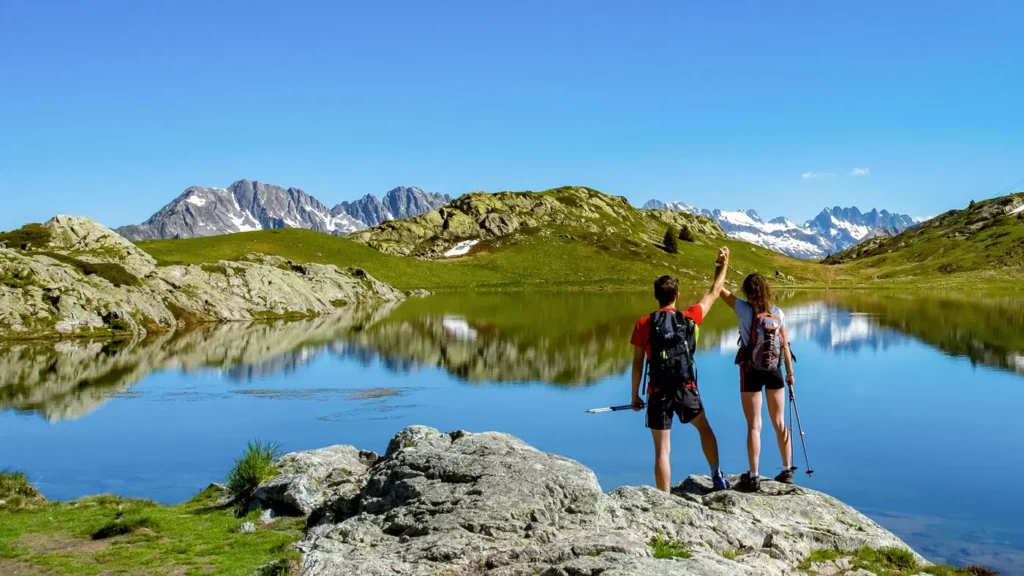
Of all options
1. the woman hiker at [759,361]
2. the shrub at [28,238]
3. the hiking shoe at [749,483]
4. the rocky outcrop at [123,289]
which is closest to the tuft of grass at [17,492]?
the hiking shoe at [749,483]

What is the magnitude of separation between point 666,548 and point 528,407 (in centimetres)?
2556

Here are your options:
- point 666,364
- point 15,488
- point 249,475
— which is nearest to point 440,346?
point 15,488

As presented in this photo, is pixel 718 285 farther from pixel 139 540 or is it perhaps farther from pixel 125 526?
pixel 125 526

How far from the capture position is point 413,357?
5597cm

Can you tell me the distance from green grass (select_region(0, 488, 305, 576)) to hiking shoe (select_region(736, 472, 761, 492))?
857cm

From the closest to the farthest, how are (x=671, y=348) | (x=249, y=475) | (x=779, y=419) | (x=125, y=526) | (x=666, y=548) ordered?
(x=666, y=548) < (x=671, y=348) < (x=779, y=419) < (x=125, y=526) < (x=249, y=475)

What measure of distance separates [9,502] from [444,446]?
12.1 meters

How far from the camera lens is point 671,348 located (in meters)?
13.9

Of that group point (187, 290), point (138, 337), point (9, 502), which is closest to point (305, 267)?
point (187, 290)

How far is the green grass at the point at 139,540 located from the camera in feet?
43.8

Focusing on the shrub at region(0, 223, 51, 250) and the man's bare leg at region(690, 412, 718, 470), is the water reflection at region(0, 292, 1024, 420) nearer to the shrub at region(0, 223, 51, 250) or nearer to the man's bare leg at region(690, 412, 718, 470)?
the man's bare leg at region(690, 412, 718, 470)

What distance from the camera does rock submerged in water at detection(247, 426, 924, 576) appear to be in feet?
35.2

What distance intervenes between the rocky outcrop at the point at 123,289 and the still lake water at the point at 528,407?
7196mm

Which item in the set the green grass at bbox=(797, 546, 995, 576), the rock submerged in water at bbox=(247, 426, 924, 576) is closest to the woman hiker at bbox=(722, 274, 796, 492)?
the rock submerged in water at bbox=(247, 426, 924, 576)
